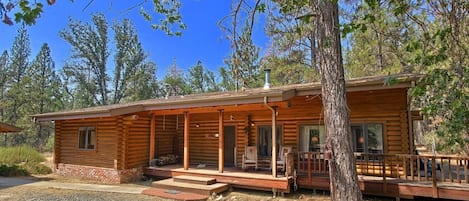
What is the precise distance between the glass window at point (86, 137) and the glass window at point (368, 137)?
9322mm

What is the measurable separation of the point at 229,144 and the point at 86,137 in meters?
5.59

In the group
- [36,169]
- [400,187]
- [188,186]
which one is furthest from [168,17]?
[36,169]

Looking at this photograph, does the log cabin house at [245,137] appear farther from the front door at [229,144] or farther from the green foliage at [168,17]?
the green foliage at [168,17]

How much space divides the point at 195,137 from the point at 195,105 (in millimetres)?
3405

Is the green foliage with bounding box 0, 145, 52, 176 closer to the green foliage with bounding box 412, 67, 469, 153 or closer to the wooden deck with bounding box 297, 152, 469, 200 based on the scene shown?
the wooden deck with bounding box 297, 152, 469, 200

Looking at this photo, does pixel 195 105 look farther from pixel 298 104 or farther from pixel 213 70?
pixel 213 70

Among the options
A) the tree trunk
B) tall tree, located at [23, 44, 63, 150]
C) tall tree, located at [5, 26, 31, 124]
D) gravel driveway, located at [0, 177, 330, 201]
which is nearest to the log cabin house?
gravel driveway, located at [0, 177, 330, 201]

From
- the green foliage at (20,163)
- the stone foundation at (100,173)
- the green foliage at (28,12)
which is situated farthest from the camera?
the green foliage at (20,163)

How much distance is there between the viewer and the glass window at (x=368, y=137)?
28.4ft

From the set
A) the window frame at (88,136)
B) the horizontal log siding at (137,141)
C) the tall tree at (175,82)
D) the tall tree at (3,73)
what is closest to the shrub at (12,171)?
the window frame at (88,136)

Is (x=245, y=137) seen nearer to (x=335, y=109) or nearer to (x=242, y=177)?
(x=242, y=177)

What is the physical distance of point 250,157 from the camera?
34.2 ft

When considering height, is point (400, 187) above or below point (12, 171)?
above

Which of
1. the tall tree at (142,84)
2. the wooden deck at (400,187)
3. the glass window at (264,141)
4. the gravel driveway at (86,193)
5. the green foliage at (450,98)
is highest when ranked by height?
the tall tree at (142,84)
